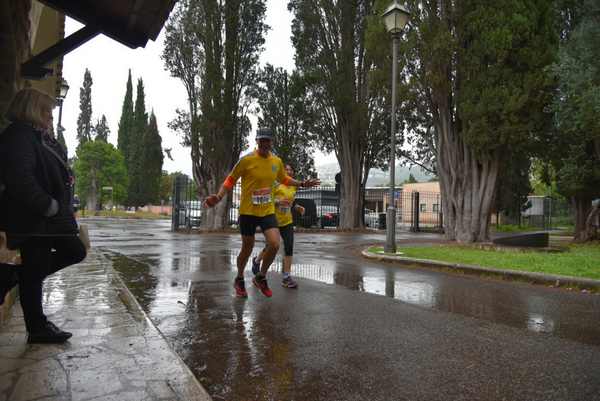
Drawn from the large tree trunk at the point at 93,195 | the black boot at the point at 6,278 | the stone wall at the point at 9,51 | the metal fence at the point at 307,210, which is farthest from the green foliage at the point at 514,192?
the large tree trunk at the point at 93,195

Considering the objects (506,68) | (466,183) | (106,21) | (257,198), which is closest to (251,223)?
(257,198)

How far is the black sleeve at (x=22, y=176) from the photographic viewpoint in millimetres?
3156

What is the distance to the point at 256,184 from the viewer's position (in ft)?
18.9

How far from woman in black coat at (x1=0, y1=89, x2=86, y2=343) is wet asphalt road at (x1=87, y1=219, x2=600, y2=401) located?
1090 mm

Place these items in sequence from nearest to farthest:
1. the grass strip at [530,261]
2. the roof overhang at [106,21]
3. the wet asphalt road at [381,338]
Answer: the wet asphalt road at [381,338], the roof overhang at [106,21], the grass strip at [530,261]

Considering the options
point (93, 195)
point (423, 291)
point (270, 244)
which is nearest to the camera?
point (270, 244)

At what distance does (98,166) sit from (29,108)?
199 feet

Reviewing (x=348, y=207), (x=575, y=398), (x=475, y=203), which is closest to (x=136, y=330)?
(x=575, y=398)

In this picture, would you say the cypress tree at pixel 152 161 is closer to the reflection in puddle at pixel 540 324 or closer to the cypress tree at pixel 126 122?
the cypress tree at pixel 126 122

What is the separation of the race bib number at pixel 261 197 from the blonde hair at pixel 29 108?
8.78 feet

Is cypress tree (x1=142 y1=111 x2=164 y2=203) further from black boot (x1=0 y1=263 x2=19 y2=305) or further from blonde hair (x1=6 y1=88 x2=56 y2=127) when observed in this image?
black boot (x1=0 y1=263 x2=19 y2=305)

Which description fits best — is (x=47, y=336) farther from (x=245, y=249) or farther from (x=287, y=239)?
(x=287, y=239)

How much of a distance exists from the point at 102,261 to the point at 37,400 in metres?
6.62

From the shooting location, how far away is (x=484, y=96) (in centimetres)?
1337
